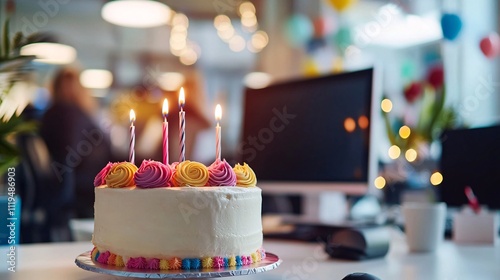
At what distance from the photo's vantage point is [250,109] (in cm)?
229

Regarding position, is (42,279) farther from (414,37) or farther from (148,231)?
(414,37)

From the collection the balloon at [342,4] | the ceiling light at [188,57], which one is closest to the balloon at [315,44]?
the balloon at [342,4]

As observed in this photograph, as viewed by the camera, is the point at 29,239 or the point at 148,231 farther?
the point at 29,239

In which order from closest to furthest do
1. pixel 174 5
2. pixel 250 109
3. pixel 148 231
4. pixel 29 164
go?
pixel 148 231, pixel 250 109, pixel 29 164, pixel 174 5

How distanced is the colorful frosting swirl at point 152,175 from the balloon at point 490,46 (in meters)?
2.24

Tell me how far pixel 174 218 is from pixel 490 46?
2284 mm

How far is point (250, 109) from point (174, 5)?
388 cm

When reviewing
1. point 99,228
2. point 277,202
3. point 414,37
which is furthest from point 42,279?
point 414,37

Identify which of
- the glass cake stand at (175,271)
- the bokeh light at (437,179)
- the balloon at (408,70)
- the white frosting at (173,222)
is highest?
the balloon at (408,70)

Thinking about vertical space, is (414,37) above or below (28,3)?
below

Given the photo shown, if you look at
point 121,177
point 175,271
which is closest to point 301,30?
point 121,177

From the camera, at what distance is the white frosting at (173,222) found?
3.37 ft

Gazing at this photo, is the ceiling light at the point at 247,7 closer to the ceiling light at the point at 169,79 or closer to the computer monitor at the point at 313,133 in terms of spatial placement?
the ceiling light at the point at 169,79

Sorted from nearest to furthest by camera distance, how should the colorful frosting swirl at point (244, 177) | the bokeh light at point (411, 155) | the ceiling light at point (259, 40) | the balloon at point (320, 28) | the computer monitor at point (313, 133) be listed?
the colorful frosting swirl at point (244, 177) → the computer monitor at point (313, 133) → the bokeh light at point (411, 155) → the balloon at point (320, 28) → the ceiling light at point (259, 40)
